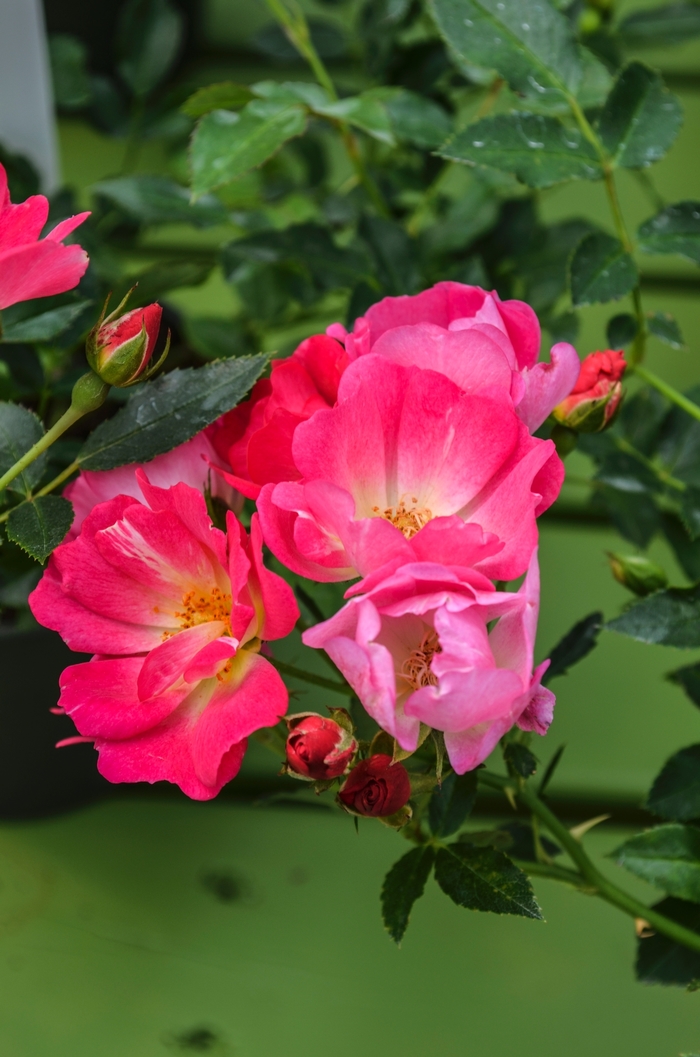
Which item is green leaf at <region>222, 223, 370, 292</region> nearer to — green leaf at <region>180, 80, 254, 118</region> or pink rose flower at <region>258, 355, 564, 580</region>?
green leaf at <region>180, 80, 254, 118</region>

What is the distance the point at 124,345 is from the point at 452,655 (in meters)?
0.14

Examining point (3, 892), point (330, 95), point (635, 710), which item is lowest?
point (635, 710)

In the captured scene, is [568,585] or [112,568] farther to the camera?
[568,585]

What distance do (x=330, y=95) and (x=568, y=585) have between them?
36cm

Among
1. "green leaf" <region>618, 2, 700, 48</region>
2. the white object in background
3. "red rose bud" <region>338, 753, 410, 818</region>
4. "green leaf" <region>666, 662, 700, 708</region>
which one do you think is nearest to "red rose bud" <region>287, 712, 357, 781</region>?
"red rose bud" <region>338, 753, 410, 818</region>

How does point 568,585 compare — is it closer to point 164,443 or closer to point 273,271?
point 273,271

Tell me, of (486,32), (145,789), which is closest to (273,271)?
(486,32)

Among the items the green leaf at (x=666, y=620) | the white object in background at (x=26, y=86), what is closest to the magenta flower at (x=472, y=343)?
the green leaf at (x=666, y=620)

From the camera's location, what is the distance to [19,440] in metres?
0.34

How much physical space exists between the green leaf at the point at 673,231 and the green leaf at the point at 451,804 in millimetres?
243

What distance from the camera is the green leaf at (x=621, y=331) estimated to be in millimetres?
457

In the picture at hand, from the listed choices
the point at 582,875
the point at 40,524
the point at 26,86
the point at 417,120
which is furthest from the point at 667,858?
the point at 26,86

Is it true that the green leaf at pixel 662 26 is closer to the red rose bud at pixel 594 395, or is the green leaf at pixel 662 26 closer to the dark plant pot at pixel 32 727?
the red rose bud at pixel 594 395

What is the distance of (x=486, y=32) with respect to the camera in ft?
1.39
